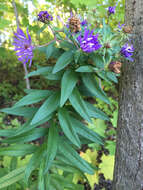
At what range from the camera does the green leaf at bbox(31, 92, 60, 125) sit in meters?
0.69

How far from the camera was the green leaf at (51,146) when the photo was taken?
0.75 m

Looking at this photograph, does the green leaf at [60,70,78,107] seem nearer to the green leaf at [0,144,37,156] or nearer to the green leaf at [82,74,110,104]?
the green leaf at [82,74,110,104]

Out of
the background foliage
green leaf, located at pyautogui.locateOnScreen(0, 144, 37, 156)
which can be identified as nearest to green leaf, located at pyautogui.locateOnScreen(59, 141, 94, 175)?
green leaf, located at pyautogui.locateOnScreen(0, 144, 37, 156)

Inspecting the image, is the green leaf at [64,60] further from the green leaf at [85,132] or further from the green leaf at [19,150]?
the green leaf at [19,150]

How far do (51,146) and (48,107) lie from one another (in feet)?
0.60

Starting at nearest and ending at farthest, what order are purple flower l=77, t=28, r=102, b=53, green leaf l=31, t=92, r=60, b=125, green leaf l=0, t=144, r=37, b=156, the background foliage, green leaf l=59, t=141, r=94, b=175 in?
purple flower l=77, t=28, r=102, b=53 → green leaf l=31, t=92, r=60, b=125 → green leaf l=59, t=141, r=94, b=175 → green leaf l=0, t=144, r=37, b=156 → the background foliage

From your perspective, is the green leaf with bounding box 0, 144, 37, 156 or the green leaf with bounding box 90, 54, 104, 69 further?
the green leaf with bounding box 0, 144, 37, 156

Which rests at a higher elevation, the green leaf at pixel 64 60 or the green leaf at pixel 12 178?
the green leaf at pixel 64 60

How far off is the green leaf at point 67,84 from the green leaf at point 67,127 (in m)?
0.14

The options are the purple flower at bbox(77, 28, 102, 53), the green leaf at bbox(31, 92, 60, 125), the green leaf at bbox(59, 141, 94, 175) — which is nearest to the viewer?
the purple flower at bbox(77, 28, 102, 53)

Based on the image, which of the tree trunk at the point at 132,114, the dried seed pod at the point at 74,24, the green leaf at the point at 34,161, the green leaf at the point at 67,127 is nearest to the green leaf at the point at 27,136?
the green leaf at the point at 34,161

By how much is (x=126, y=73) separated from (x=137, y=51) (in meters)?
0.11

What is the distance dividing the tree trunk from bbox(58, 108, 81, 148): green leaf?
26cm

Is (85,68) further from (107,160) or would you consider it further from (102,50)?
(107,160)
